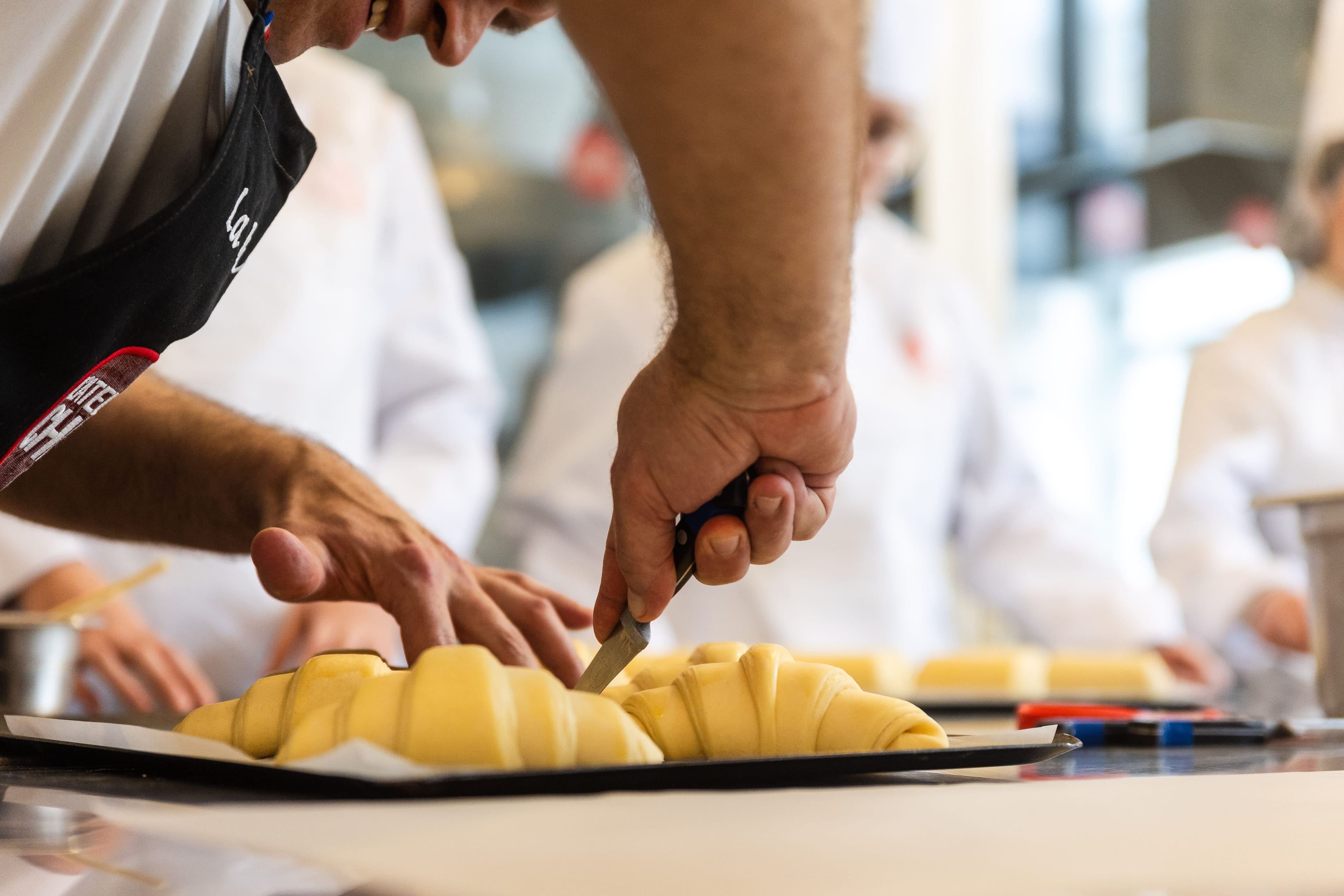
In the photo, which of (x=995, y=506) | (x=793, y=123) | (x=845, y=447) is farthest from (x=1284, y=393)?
(x=793, y=123)

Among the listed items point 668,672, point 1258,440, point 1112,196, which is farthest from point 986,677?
point 1112,196

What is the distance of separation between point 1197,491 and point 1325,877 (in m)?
2.51

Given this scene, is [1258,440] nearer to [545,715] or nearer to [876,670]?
[876,670]

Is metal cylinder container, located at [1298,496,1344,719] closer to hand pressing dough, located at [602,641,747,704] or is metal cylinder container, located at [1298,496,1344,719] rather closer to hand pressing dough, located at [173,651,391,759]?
hand pressing dough, located at [602,641,747,704]

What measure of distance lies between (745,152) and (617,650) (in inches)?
15.6

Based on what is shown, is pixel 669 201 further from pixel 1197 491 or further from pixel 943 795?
pixel 1197 491

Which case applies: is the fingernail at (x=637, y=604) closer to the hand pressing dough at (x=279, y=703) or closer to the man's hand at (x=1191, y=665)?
the hand pressing dough at (x=279, y=703)

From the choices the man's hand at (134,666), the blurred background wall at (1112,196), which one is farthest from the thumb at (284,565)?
the blurred background wall at (1112,196)

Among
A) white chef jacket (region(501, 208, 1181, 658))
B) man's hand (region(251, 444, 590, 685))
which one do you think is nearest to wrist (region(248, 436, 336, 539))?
man's hand (region(251, 444, 590, 685))

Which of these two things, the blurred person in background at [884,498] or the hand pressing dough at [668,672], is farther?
the blurred person in background at [884,498]

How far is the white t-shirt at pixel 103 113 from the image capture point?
74 cm

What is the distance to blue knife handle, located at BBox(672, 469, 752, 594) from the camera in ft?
2.47

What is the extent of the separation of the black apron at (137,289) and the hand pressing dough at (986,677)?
1043 mm

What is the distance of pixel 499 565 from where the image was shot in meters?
3.18
